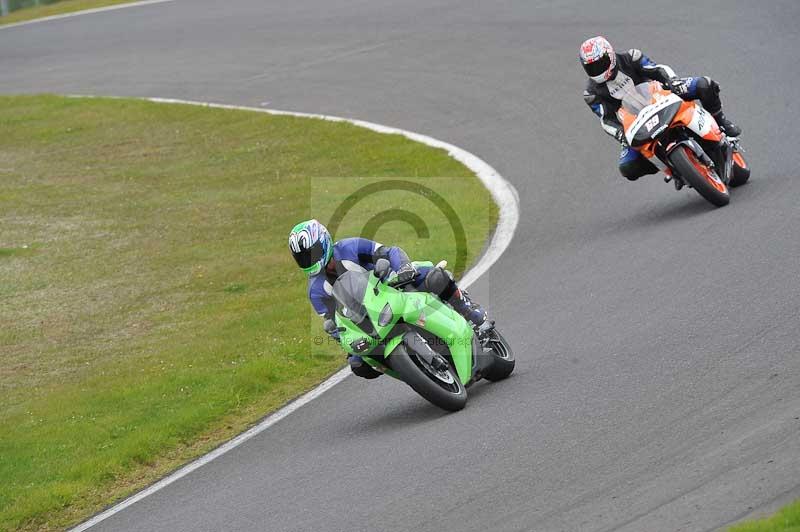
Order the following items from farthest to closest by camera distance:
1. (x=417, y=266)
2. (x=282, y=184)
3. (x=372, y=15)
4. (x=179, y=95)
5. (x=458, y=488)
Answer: (x=372, y=15) < (x=179, y=95) < (x=282, y=184) < (x=417, y=266) < (x=458, y=488)

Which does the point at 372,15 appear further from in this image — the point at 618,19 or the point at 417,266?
the point at 417,266

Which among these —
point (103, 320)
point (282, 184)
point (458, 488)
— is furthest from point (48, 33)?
point (458, 488)

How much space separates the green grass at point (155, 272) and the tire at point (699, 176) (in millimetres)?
2838

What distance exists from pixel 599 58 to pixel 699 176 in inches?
70.0

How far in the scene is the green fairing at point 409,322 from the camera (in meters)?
9.02

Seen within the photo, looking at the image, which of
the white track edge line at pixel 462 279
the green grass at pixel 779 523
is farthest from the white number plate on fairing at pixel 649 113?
the green grass at pixel 779 523

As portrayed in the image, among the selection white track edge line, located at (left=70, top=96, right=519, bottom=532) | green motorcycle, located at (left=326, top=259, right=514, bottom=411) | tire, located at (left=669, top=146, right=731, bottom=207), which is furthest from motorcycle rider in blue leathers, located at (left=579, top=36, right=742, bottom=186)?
green motorcycle, located at (left=326, top=259, right=514, bottom=411)

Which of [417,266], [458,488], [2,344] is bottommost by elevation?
[2,344]

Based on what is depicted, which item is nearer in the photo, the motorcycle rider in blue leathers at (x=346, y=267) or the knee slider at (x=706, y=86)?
the motorcycle rider in blue leathers at (x=346, y=267)

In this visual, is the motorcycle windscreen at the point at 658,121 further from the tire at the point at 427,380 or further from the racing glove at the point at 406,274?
the racing glove at the point at 406,274

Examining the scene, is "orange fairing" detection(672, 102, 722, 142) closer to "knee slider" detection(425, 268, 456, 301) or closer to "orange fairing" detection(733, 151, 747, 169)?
"orange fairing" detection(733, 151, 747, 169)

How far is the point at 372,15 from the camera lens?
27438 millimetres

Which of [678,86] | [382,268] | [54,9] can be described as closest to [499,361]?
[382,268]

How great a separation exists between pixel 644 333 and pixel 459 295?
60.3 inches
